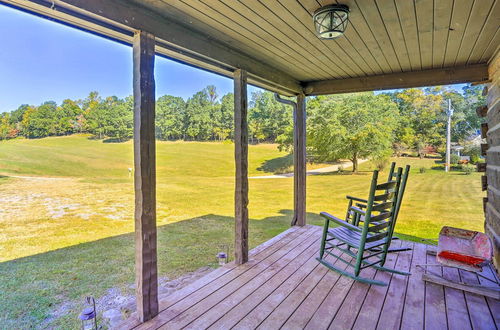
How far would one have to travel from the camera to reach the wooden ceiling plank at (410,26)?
5.41ft

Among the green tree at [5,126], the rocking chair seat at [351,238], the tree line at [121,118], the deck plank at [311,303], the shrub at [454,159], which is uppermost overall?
the tree line at [121,118]

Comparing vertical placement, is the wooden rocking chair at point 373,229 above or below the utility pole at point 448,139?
below

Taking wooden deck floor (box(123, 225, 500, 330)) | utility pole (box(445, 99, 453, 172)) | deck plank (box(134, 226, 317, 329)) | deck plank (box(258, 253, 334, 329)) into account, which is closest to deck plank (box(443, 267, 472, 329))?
wooden deck floor (box(123, 225, 500, 330))

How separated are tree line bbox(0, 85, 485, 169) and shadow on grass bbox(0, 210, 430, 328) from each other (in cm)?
185

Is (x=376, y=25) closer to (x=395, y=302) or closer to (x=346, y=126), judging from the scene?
(x=395, y=302)

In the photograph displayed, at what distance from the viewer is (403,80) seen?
3.24 meters

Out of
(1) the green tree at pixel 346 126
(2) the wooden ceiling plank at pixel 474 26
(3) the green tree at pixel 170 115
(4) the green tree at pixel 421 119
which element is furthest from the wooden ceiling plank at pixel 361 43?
(1) the green tree at pixel 346 126

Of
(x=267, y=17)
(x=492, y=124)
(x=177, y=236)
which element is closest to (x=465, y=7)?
(x=267, y=17)

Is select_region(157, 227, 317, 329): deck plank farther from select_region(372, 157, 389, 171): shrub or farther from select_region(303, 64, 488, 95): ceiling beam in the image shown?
select_region(372, 157, 389, 171): shrub

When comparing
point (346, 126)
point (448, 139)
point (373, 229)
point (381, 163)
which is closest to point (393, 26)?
point (373, 229)

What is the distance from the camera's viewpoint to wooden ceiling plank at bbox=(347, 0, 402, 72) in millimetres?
1620

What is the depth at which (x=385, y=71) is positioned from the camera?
320 centimetres

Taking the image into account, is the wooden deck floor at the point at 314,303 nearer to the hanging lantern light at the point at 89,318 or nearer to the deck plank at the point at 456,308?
the deck plank at the point at 456,308

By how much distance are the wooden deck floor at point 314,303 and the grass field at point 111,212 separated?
1.48m
